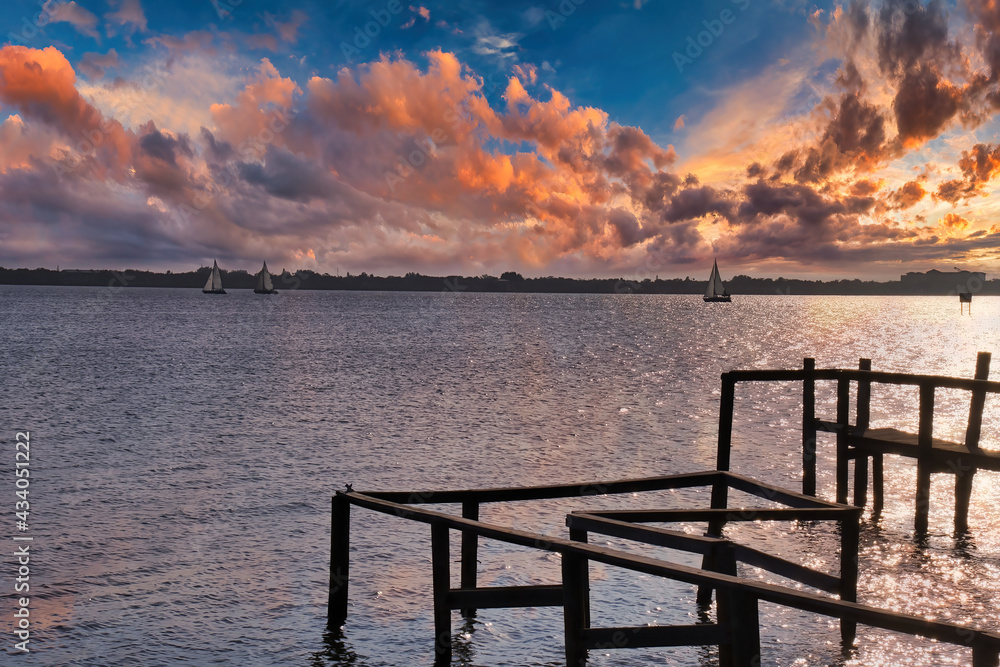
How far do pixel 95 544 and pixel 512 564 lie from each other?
8583 millimetres

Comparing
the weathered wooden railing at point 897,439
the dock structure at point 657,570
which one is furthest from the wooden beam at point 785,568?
the weathered wooden railing at point 897,439

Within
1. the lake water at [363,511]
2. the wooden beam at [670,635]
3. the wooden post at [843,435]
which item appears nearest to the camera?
the wooden beam at [670,635]

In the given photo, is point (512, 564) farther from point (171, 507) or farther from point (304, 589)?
point (171, 507)

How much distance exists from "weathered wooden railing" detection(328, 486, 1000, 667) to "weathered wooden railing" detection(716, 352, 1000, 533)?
19.4 feet

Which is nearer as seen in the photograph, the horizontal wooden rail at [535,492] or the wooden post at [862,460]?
the horizontal wooden rail at [535,492]

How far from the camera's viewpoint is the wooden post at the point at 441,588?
942 cm

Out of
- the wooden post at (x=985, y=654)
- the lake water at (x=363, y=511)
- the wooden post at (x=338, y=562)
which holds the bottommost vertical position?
the lake water at (x=363, y=511)

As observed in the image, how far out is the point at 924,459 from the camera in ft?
50.3

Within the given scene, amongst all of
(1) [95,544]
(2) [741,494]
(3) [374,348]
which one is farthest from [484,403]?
(3) [374,348]

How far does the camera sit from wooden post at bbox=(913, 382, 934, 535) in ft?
49.4

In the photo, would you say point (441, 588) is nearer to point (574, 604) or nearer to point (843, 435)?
point (574, 604)

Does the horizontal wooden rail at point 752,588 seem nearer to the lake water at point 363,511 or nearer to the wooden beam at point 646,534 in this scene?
the wooden beam at point 646,534

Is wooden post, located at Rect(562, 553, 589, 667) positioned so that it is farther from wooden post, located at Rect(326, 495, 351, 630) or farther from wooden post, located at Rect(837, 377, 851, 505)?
wooden post, located at Rect(837, 377, 851, 505)

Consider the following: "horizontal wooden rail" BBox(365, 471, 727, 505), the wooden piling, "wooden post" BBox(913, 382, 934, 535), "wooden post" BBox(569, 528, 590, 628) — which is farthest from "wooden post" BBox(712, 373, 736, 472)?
the wooden piling
